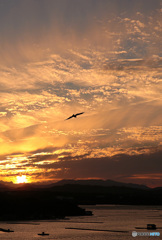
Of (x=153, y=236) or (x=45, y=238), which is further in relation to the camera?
(x=153, y=236)

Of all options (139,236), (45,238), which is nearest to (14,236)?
(45,238)

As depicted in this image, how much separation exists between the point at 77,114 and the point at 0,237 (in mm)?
91497

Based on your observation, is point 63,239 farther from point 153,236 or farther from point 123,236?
point 153,236

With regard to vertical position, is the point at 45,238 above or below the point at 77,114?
below

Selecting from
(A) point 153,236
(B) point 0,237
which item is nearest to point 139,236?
(A) point 153,236

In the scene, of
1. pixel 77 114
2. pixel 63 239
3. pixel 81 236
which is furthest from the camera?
pixel 81 236

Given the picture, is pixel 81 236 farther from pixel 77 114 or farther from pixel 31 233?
pixel 77 114

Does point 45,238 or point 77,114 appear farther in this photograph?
point 45,238

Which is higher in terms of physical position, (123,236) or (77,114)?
(77,114)

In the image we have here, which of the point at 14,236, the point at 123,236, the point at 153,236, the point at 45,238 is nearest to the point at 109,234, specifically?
the point at 123,236

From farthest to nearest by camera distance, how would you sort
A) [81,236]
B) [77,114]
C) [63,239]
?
1. [81,236]
2. [63,239]
3. [77,114]

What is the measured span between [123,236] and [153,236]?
65.1ft

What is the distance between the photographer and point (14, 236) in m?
172

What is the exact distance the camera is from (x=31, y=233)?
18238 cm
